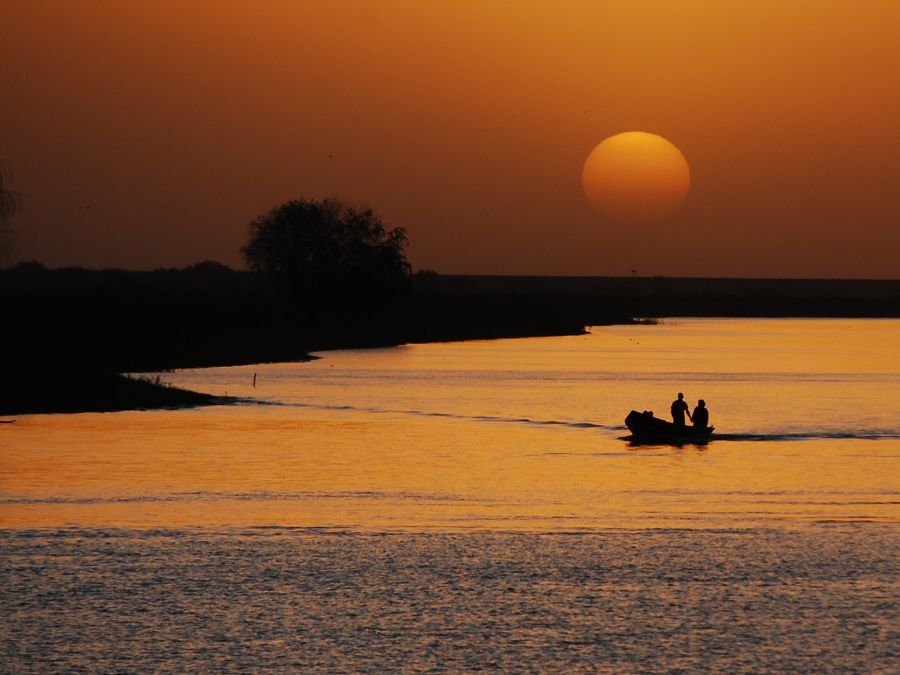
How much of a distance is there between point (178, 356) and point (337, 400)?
32.6 m

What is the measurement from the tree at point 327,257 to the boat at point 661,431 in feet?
340

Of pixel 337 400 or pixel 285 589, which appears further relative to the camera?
pixel 337 400

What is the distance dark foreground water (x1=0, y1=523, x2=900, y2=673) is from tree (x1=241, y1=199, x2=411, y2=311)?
126 metres

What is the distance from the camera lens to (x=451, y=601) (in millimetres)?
23516

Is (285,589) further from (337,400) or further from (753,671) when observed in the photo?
(337,400)

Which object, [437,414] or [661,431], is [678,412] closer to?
[661,431]

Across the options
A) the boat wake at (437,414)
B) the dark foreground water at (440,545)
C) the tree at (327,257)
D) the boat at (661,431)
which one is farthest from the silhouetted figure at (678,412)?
the tree at (327,257)

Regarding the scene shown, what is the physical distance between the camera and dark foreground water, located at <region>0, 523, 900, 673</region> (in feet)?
64.8

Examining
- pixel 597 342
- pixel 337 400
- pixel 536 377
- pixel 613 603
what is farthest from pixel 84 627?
pixel 597 342

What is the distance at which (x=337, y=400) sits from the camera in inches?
2950

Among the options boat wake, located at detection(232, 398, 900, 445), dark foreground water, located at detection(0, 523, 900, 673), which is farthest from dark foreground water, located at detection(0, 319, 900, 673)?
boat wake, located at detection(232, 398, 900, 445)

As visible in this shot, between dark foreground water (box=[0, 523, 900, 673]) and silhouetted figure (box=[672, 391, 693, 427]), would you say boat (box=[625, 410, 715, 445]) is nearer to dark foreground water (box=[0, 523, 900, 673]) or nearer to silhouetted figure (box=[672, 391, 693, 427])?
silhouetted figure (box=[672, 391, 693, 427])

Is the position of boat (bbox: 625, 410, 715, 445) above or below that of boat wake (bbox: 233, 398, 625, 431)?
above

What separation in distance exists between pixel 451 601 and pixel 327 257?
137 m
